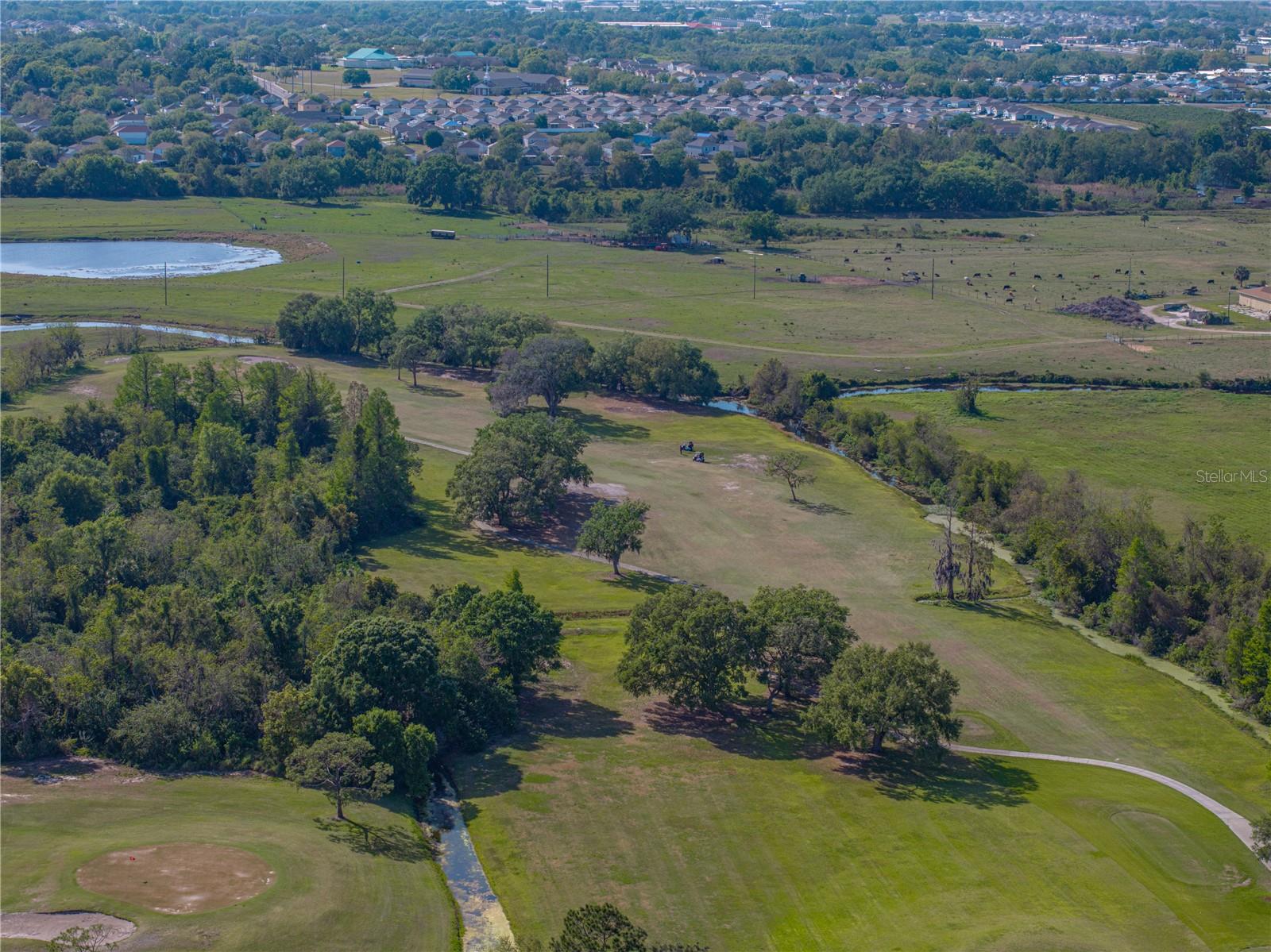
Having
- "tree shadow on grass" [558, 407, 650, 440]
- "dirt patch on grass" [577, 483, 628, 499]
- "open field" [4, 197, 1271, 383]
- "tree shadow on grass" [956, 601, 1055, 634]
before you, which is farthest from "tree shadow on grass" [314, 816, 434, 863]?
"open field" [4, 197, 1271, 383]

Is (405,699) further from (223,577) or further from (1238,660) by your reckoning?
(1238,660)

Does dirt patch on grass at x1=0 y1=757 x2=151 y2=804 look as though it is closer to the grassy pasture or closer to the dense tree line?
the dense tree line

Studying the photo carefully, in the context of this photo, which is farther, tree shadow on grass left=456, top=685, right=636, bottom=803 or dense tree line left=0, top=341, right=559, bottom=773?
dense tree line left=0, top=341, right=559, bottom=773

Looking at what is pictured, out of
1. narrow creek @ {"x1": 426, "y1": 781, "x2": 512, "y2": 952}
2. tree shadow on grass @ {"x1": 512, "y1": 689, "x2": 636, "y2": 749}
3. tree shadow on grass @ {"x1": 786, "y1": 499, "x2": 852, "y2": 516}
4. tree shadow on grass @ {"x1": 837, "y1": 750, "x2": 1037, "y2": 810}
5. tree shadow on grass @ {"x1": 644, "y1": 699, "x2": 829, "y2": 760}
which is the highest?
tree shadow on grass @ {"x1": 786, "y1": 499, "x2": 852, "y2": 516}

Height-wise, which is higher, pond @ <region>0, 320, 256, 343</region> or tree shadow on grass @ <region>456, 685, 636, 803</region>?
pond @ <region>0, 320, 256, 343</region>

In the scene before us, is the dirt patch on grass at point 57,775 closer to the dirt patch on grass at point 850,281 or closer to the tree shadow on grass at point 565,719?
the tree shadow on grass at point 565,719

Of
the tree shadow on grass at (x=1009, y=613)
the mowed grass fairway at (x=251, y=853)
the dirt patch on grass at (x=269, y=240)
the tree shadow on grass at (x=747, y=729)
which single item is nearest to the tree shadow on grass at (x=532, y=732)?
the tree shadow on grass at (x=747, y=729)

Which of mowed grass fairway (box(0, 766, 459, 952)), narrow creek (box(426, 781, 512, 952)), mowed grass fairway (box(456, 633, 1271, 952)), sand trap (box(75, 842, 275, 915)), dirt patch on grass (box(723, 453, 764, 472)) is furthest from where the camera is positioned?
dirt patch on grass (box(723, 453, 764, 472))

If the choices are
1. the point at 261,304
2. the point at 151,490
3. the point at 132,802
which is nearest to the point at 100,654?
the point at 132,802
